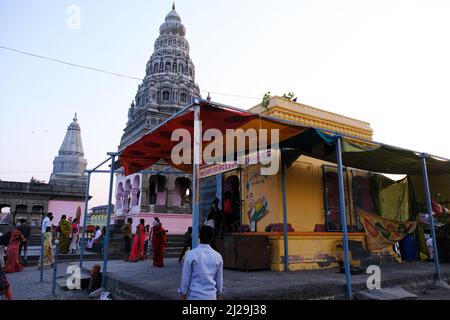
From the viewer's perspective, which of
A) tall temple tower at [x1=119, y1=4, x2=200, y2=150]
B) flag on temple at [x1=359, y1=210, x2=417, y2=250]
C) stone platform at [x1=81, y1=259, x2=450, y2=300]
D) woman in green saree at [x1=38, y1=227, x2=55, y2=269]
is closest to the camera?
stone platform at [x1=81, y1=259, x2=450, y2=300]

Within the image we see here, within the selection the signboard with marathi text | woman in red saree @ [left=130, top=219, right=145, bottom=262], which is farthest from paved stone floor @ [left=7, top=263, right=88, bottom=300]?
the signboard with marathi text

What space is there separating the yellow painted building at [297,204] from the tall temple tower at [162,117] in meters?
11.4

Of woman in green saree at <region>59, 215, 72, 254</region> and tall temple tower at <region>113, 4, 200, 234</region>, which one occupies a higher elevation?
tall temple tower at <region>113, 4, 200, 234</region>

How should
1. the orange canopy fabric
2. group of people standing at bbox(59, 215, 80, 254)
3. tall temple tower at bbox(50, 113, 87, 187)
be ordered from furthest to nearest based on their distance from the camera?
tall temple tower at bbox(50, 113, 87, 187), group of people standing at bbox(59, 215, 80, 254), the orange canopy fabric

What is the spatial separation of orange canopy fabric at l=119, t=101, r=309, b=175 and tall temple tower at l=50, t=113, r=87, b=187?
43654 mm

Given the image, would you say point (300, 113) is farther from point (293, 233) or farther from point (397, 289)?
point (397, 289)

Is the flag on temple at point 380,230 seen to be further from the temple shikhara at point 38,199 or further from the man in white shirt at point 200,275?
the temple shikhara at point 38,199

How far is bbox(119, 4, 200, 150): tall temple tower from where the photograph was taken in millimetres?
30219

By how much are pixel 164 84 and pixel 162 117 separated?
413 centimetres

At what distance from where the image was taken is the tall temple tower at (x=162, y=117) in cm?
2477

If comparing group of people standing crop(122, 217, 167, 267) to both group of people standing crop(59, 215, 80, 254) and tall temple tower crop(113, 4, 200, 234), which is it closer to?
group of people standing crop(59, 215, 80, 254)

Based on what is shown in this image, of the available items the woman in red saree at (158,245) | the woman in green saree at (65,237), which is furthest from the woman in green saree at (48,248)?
the woman in red saree at (158,245)

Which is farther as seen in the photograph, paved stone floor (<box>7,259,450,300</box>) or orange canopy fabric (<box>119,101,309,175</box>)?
orange canopy fabric (<box>119,101,309,175</box>)
